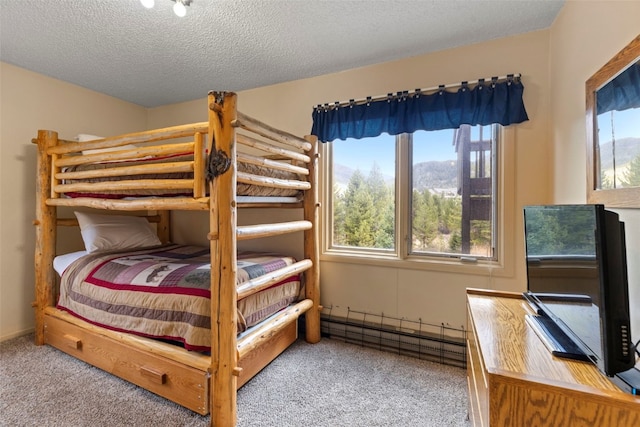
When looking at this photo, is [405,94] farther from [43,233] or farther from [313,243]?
[43,233]

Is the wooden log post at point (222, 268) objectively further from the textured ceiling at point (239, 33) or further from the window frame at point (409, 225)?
the window frame at point (409, 225)

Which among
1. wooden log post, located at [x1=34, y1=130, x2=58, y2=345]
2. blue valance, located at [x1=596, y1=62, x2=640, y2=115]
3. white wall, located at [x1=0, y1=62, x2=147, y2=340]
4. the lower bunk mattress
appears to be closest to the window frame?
the lower bunk mattress

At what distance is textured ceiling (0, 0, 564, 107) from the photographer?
5.81 ft

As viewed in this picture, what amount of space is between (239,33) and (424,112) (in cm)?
146

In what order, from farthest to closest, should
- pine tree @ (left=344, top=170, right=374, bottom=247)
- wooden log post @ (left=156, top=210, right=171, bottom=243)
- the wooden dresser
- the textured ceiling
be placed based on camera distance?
1. wooden log post @ (left=156, top=210, right=171, bottom=243)
2. pine tree @ (left=344, top=170, right=374, bottom=247)
3. the textured ceiling
4. the wooden dresser

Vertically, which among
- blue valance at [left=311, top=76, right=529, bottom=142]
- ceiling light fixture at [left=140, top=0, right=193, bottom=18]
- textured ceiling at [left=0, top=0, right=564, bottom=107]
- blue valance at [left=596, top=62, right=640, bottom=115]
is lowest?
blue valance at [left=596, top=62, right=640, bottom=115]

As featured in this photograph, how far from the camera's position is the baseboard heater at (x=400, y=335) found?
2215 millimetres

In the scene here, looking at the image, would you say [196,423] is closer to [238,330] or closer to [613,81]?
[238,330]

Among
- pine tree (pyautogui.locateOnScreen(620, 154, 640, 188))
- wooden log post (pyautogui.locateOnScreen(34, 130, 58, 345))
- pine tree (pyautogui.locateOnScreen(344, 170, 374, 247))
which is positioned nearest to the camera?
pine tree (pyautogui.locateOnScreen(620, 154, 640, 188))

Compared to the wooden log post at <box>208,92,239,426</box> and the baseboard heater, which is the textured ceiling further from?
the baseboard heater

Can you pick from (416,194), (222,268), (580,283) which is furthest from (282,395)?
(416,194)

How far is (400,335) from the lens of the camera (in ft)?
7.75

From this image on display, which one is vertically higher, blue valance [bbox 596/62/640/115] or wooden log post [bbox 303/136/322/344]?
blue valance [bbox 596/62/640/115]

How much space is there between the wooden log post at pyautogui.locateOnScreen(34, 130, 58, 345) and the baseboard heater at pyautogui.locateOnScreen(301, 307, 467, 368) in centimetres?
231
